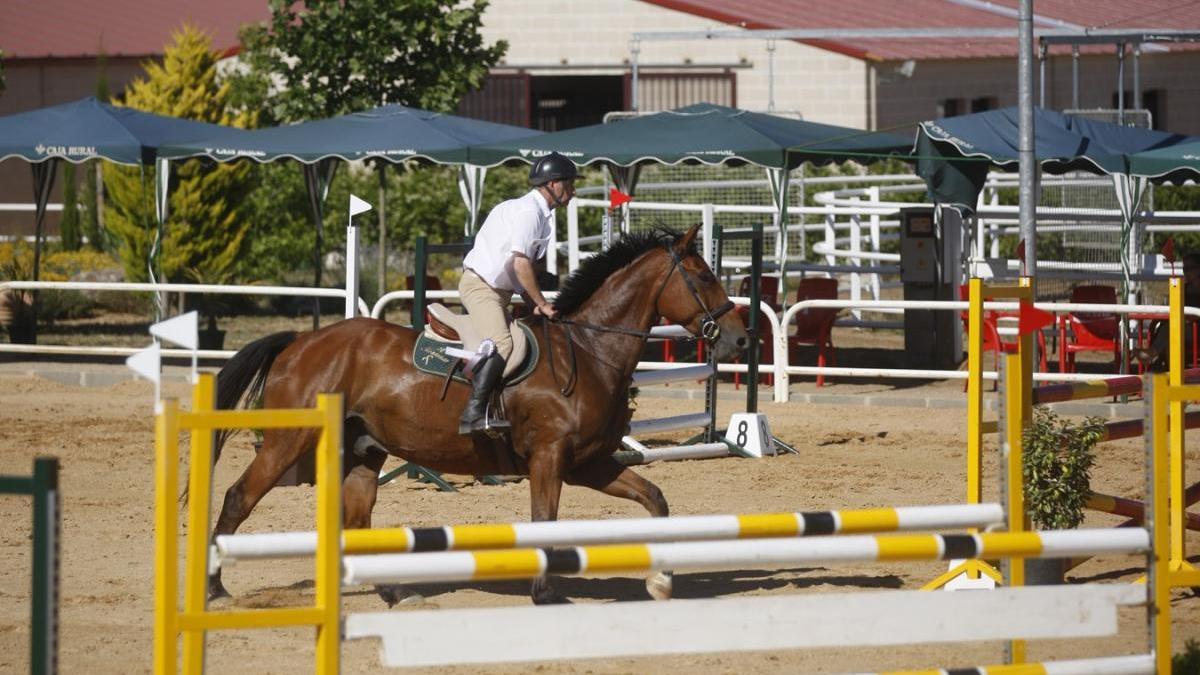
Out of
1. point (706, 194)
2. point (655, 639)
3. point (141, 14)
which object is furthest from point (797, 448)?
point (141, 14)

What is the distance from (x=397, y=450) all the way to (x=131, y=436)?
591 cm

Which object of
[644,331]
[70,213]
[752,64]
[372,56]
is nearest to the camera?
[644,331]

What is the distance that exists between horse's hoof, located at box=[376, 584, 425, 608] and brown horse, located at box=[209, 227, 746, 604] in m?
0.01

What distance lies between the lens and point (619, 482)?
827cm

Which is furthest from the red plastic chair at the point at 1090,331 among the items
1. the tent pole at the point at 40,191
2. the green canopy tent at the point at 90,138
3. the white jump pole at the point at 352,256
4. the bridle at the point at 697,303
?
the tent pole at the point at 40,191

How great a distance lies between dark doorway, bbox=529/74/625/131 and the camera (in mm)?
32031

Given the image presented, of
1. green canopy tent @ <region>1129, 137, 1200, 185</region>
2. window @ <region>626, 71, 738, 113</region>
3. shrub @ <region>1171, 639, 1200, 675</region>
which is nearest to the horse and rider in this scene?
shrub @ <region>1171, 639, 1200, 675</region>

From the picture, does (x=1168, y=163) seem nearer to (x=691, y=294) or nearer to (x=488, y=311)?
(x=691, y=294)

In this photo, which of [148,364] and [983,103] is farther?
[983,103]

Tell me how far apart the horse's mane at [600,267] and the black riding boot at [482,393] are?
1.87 ft

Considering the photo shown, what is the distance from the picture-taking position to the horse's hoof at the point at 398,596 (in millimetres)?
8086

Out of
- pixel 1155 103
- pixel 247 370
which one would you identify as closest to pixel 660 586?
pixel 247 370

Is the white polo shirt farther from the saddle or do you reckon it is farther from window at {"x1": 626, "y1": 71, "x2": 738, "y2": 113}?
window at {"x1": 626, "y1": 71, "x2": 738, "y2": 113}

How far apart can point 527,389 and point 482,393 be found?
0.76ft
